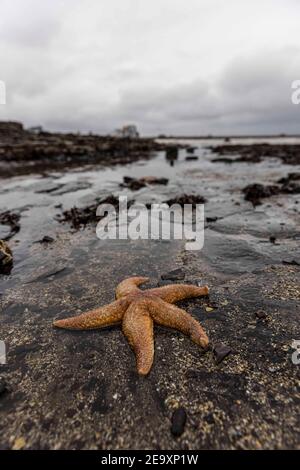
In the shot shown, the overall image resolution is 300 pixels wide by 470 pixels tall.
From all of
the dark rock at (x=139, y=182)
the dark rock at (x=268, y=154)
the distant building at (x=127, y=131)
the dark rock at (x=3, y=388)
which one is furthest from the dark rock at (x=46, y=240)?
the distant building at (x=127, y=131)

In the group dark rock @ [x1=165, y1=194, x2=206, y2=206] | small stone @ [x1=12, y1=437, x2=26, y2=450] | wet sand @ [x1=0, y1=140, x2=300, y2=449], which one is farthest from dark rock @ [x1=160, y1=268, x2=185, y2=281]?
dark rock @ [x1=165, y1=194, x2=206, y2=206]

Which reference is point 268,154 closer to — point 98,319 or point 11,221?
point 11,221

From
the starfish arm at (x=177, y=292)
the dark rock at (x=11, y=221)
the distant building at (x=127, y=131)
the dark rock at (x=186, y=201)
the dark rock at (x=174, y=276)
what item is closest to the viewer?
the starfish arm at (x=177, y=292)

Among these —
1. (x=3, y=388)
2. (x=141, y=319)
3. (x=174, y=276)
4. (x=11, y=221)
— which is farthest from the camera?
(x=11, y=221)

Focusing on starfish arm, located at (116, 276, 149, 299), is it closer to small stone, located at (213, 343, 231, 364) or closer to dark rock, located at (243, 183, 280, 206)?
small stone, located at (213, 343, 231, 364)

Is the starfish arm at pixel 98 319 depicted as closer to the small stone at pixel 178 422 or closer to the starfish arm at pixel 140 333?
the starfish arm at pixel 140 333

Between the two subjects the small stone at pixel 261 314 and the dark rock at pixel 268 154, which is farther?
the dark rock at pixel 268 154

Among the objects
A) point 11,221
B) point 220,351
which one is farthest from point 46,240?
point 220,351
